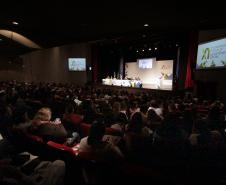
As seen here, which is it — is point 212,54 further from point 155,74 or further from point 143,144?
point 143,144

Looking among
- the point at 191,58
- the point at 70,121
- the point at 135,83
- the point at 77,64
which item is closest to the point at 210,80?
the point at 191,58

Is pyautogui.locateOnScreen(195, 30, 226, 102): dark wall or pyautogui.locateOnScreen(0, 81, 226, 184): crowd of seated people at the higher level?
pyautogui.locateOnScreen(195, 30, 226, 102): dark wall

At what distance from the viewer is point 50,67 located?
51.7 feet

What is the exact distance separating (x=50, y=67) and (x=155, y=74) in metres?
7.51

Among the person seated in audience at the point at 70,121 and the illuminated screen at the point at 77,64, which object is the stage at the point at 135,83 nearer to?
the illuminated screen at the point at 77,64

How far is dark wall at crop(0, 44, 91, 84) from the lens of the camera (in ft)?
48.2

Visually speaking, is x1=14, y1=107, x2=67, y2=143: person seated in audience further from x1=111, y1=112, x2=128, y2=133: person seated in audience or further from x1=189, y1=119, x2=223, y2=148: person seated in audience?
x1=189, y1=119, x2=223, y2=148: person seated in audience

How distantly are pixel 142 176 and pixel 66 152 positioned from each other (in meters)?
0.93

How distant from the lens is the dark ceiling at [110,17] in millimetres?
6574

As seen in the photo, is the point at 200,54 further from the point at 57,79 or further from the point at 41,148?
the point at 57,79

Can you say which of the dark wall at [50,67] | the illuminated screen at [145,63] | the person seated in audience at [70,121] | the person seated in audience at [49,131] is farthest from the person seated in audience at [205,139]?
the illuminated screen at [145,63]

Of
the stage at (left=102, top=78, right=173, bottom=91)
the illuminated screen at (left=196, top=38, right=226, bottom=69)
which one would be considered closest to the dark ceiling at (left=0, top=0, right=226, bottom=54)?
the illuminated screen at (left=196, top=38, right=226, bottom=69)

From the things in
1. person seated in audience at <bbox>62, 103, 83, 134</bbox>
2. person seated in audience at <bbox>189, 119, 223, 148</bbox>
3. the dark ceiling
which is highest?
the dark ceiling

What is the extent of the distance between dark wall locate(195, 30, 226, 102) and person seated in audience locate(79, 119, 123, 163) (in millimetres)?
6759
